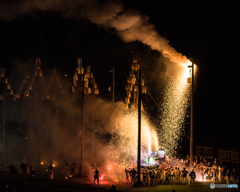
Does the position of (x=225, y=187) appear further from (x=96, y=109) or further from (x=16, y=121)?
(x=16, y=121)

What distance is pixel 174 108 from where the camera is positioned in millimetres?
31109

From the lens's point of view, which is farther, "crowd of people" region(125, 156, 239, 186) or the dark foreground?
"crowd of people" region(125, 156, 239, 186)

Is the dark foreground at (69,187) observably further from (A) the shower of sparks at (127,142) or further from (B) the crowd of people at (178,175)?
(A) the shower of sparks at (127,142)

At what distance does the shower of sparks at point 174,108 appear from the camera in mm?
29078

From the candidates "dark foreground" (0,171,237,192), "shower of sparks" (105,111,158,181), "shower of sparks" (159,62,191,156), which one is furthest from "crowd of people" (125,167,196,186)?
"shower of sparks" (159,62,191,156)

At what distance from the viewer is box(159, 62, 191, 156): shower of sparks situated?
95.4ft

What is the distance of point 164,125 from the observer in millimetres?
31266

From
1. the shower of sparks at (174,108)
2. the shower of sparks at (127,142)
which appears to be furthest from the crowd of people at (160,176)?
the shower of sparks at (174,108)

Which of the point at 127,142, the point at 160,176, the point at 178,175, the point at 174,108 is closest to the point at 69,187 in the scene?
the point at 160,176

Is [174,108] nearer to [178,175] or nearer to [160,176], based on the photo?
[178,175]

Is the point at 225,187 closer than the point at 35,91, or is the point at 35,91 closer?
the point at 225,187

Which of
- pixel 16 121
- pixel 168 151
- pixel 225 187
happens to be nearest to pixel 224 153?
pixel 225 187

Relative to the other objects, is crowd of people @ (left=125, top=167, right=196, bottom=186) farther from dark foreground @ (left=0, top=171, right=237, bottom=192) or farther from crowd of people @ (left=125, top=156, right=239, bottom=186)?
dark foreground @ (left=0, top=171, right=237, bottom=192)

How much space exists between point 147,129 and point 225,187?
1604 cm
